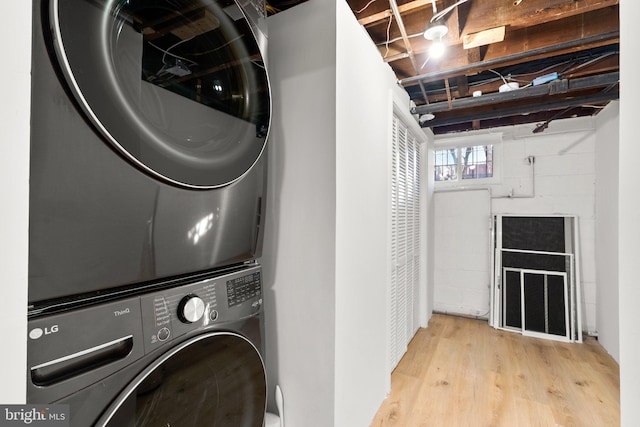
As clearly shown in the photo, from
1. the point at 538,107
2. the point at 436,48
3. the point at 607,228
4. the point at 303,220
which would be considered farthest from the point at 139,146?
the point at 607,228

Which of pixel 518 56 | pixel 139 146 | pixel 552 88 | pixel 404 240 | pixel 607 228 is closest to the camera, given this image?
pixel 139 146

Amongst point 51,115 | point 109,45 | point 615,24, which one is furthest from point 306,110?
point 615,24

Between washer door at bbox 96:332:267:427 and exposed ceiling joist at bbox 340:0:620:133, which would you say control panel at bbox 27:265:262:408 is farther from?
exposed ceiling joist at bbox 340:0:620:133

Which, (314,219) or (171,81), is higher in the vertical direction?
(171,81)

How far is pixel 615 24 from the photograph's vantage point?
1.73 metres

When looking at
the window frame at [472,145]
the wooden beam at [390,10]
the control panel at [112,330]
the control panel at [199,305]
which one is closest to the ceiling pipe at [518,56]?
the wooden beam at [390,10]

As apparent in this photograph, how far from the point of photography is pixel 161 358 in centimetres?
62

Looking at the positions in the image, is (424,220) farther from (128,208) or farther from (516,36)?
(128,208)

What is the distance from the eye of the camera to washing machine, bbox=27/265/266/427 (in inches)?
18.9

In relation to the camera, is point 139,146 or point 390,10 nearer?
point 139,146

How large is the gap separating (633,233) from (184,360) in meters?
1.13

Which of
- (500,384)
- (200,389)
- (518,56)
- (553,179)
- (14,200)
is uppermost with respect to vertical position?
(518,56)

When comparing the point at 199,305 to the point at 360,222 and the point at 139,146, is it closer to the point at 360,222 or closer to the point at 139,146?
the point at 139,146

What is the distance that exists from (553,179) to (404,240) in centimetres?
201
